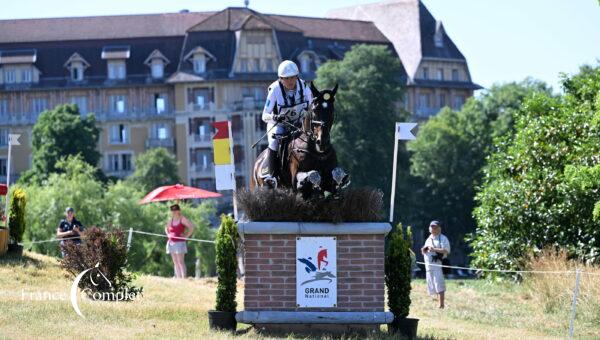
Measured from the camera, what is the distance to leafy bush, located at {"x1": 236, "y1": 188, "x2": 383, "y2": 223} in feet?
70.0

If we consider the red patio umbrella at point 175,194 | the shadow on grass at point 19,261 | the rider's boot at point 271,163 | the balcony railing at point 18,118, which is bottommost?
the shadow on grass at point 19,261

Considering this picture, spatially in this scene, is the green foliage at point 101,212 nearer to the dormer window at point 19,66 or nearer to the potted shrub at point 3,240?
the potted shrub at point 3,240

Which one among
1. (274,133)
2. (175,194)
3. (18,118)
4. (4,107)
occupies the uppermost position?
(274,133)

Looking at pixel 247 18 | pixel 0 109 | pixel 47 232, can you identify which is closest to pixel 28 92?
pixel 0 109

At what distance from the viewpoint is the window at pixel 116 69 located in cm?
12156

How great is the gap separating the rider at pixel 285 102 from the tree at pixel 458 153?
7509cm

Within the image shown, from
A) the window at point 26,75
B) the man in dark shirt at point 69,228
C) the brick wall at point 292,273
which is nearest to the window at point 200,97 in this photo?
the window at point 26,75

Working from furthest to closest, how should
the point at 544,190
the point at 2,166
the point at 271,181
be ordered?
the point at 2,166, the point at 544,190, the point at 271,181

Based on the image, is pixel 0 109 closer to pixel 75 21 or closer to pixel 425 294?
pixel 75 21

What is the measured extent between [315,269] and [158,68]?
10162 cm

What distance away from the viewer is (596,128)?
36.3 metres

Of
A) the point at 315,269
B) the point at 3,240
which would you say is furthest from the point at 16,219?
the point at 315,269

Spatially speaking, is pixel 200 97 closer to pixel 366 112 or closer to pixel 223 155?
pixel 366 112

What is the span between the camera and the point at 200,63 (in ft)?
394
